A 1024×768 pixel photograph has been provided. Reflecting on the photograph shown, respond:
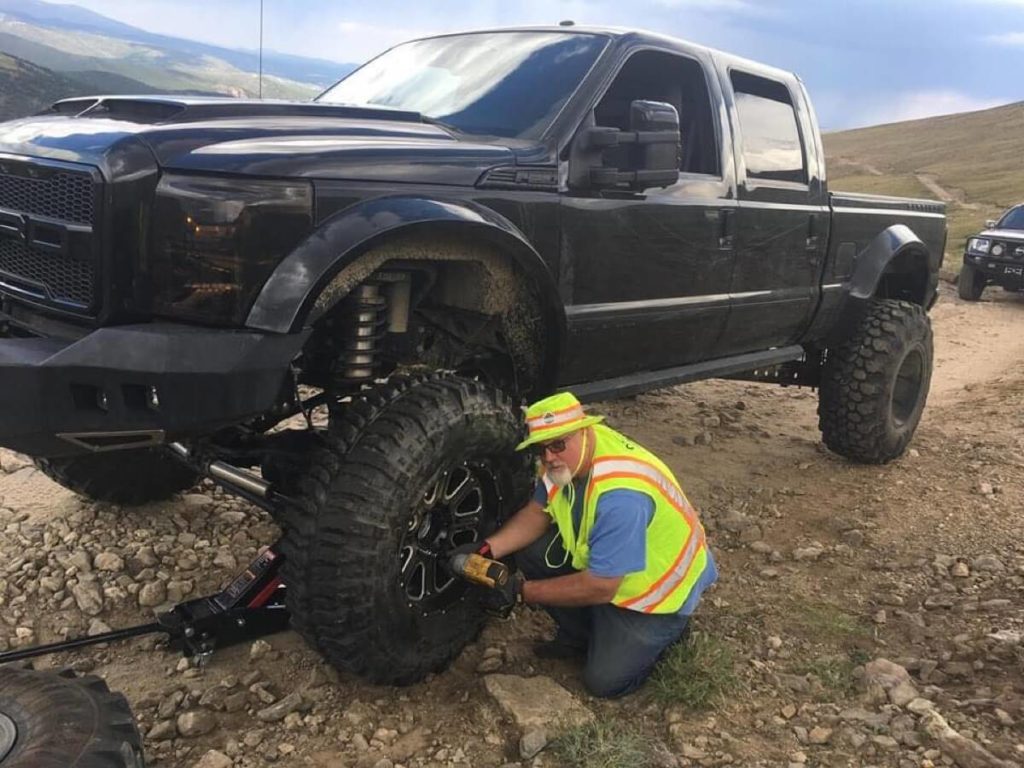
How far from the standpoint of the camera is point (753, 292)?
14.4 ft

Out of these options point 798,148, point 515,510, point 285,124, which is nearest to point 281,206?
point 285,124

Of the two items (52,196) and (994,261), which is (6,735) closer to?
(52,196)

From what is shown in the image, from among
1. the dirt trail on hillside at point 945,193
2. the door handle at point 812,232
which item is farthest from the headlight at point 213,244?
the dirt trail on hillside at point 945,193

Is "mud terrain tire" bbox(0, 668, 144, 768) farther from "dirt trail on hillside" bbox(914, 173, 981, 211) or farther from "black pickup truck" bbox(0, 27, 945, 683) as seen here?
"dirt trail on hillside" bbox(914, 173, 981, 211)

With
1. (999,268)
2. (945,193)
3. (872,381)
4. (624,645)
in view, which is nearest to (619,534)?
(624,645)

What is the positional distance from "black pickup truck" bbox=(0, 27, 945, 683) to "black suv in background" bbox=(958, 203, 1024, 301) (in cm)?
1029

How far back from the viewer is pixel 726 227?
13.4ft

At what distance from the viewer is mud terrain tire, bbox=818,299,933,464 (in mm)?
5344

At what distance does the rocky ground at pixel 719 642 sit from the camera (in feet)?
8.63

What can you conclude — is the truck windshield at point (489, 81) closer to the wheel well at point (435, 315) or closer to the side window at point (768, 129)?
the wheel well at point (435, 315)

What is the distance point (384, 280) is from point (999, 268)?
505 inches

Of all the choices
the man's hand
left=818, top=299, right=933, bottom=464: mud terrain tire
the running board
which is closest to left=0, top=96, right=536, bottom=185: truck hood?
the running board

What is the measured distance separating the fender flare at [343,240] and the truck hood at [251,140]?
0.11m

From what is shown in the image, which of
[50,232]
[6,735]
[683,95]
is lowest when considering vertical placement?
[6,735]
